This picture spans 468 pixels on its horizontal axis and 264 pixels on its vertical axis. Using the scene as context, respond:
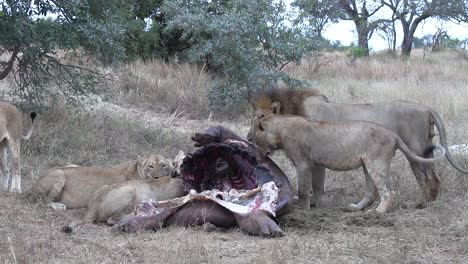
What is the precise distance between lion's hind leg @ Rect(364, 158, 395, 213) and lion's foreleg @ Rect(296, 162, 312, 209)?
64 centimetres

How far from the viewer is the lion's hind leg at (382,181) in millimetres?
6566

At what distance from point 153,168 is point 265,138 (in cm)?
125

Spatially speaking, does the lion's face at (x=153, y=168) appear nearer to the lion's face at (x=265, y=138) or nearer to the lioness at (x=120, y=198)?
the lioness at (x=120, y=198)

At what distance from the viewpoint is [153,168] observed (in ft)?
23.7

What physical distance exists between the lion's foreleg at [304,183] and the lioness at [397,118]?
134 millimetres

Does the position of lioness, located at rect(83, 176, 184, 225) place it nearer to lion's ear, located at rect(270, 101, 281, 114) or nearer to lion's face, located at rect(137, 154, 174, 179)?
lion's face, located at rect(137, 154, 174, 179)

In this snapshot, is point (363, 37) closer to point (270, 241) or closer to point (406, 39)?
point (406, 39)

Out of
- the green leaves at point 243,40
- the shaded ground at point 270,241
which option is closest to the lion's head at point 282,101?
the shaded ground at point 270,241

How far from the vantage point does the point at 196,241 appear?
209 inches

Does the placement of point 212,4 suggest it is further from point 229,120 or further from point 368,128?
point 368,128

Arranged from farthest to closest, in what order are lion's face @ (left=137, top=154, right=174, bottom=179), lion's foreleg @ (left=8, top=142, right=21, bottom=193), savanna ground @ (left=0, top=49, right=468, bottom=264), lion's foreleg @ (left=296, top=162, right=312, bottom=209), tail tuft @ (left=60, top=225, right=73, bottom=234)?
lion's foreleg @ (left=8, top=142, right=21, bottom=193)
lion's face @ (left=137, top=154, right=174, bottom=179)
lion's foreleg @ (left=296, top=162, right=312, bottom=209)
tail tuft @ (left=60, top=225, right=73, bottom=234)
savanna ground @ (left=0, top=49, right=468, bottom=264)

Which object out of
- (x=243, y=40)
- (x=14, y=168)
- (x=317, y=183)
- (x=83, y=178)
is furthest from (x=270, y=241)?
(x=243, y=40)

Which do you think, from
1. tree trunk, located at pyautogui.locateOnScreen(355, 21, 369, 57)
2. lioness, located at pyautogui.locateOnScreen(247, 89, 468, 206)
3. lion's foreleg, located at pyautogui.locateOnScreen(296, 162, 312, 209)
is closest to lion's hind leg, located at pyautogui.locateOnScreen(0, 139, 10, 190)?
lioness, located at pyautogui.locateOnScreen(247, 89, 468, 206)

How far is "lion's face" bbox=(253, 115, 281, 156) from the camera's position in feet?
23.0
